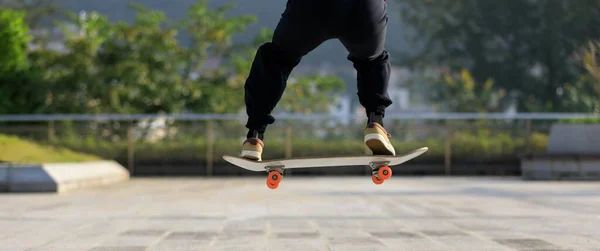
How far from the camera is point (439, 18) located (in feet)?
149

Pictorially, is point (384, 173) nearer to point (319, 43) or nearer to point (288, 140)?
point (319, 43)

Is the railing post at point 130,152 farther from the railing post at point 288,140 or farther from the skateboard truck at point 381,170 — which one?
the skateboard truck at point 381,170

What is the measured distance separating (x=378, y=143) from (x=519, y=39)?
36.5 meters

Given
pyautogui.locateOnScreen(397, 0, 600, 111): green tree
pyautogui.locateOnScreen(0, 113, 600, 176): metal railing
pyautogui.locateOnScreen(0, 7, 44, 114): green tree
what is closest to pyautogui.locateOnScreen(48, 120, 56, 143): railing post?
pyautogui.locateOnScreen(0, 113, 600, 176): metal railing

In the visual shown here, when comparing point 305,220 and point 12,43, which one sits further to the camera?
point 12,43

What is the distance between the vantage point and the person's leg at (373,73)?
5008 millimetres

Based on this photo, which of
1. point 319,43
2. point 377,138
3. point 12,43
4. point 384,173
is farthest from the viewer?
point 12,43

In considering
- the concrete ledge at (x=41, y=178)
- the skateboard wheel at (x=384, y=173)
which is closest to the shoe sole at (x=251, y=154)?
the skateboard wheel at (x=384, y=173)

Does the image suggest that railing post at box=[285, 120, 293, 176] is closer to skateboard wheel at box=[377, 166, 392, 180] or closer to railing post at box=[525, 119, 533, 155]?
railing post at box=[525, 119, 533, 155]

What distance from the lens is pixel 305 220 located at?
801 cm

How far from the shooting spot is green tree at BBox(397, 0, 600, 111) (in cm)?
3794

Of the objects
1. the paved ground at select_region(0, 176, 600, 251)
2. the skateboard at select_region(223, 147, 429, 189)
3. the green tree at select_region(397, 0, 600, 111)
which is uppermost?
the green tree at select_region(397, 0, 600, 111)

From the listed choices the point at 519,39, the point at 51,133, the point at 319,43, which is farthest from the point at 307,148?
the point at 519,39

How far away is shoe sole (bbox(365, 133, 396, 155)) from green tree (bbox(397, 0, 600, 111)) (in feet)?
105
